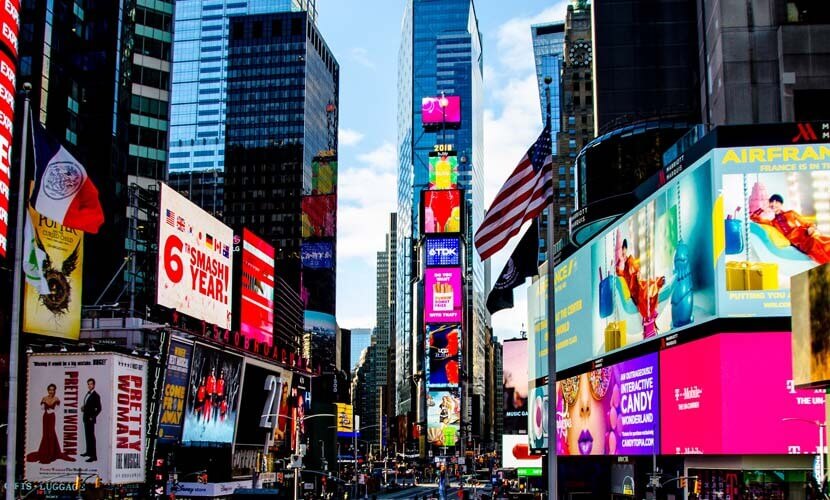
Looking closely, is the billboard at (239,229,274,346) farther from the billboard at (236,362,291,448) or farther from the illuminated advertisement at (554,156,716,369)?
the illuminated advertisement at (554,156,716,369)

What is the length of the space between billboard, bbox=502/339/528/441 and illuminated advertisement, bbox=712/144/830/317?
291 ft

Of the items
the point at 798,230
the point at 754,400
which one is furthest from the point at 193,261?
the point at 798,230

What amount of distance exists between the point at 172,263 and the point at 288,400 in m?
26.7

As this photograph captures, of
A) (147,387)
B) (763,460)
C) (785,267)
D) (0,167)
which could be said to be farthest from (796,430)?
(0,167)

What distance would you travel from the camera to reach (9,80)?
4284 cm

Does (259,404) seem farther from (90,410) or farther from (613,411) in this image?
(90,410)

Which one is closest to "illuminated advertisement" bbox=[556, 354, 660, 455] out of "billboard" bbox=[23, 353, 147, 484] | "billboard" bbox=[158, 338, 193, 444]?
"billboard" bbox=[158, 338, 193, 444]

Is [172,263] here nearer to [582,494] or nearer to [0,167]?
[0,167]

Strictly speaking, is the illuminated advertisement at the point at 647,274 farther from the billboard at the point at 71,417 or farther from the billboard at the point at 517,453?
the billboard at the point at 517,453

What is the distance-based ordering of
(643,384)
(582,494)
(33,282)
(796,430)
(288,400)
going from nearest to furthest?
1. (33,282)
2. (796,430)
3. (643,384)
4. (582,494)
5. (288,400)

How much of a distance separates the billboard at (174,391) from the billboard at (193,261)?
2.82 meters

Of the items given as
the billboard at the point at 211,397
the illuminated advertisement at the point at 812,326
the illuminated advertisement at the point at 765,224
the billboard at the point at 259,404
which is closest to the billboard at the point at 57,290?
the billboard at the point at 211,397

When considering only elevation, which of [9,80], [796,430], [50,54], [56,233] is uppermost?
[50,54]

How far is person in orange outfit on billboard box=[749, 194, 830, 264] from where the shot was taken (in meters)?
47.5
